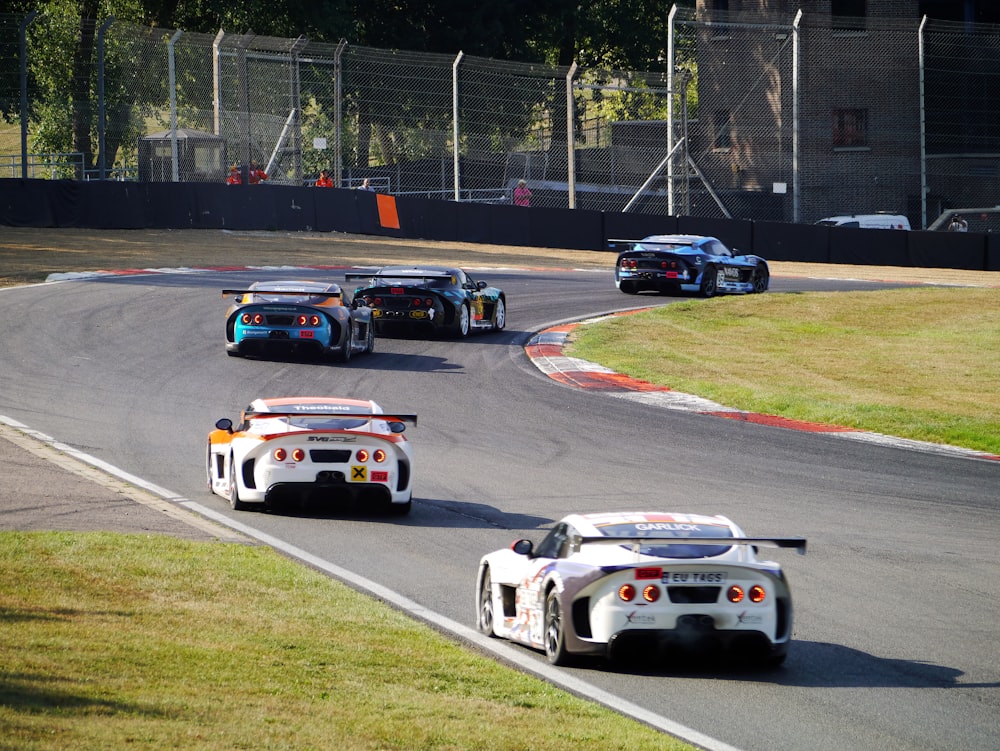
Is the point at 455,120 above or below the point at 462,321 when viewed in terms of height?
above

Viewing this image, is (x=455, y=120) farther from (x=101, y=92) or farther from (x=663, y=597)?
(x=663, y=597)

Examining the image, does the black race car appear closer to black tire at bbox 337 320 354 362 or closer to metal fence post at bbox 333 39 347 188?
black tire at bbox 337 320 354 362

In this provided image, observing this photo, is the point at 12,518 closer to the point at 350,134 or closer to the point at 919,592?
the point at 919,592

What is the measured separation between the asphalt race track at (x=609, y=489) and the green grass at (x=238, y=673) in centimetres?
80

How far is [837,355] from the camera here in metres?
26.5

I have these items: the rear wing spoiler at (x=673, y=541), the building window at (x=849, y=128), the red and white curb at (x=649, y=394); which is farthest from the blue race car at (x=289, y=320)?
the building window at (x=849, y=128)

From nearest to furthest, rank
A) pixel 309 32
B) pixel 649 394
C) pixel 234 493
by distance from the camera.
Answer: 1. pixel 234 493
2. pixel 649 394
3. pixel 309 32

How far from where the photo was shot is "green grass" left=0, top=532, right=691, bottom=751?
601 cm

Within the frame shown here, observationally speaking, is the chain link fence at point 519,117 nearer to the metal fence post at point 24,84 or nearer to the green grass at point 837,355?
the metal fence post at point 24,84

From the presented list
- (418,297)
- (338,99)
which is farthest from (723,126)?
(418,297)

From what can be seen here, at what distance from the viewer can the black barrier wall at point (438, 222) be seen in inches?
1522

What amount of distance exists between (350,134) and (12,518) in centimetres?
3193

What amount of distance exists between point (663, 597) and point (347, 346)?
15.4 meters

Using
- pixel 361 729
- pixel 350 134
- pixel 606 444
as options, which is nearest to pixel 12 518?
pixel 361 729
